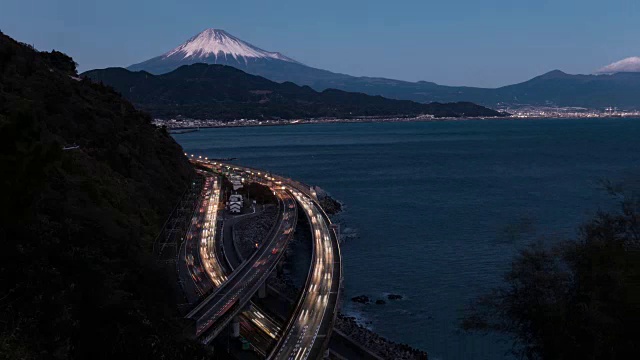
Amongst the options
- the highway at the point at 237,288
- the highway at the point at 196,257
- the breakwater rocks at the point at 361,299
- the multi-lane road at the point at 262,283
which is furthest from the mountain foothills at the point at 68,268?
the breakwater rocks at the point at 361,299

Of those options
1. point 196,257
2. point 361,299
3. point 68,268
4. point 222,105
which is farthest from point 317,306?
point 222,105

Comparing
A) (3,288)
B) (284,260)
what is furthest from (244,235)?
(3,288)

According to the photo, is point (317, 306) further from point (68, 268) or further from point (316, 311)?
point (68, 268)

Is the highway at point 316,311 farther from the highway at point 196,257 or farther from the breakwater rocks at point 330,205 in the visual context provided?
the breakwater rocks at point 330,205

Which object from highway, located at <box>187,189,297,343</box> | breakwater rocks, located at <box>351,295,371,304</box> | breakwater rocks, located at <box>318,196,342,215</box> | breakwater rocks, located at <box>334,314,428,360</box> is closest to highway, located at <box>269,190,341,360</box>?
breakwater rocks, located at <box>334,314,428,360</box>

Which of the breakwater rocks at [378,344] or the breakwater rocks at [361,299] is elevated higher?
the breakwater rocks at [378,344]

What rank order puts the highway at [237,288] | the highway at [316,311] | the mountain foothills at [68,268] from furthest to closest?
the highway at [237,288] → the highway at [316,311] → the mountain foothills at [68,268]
